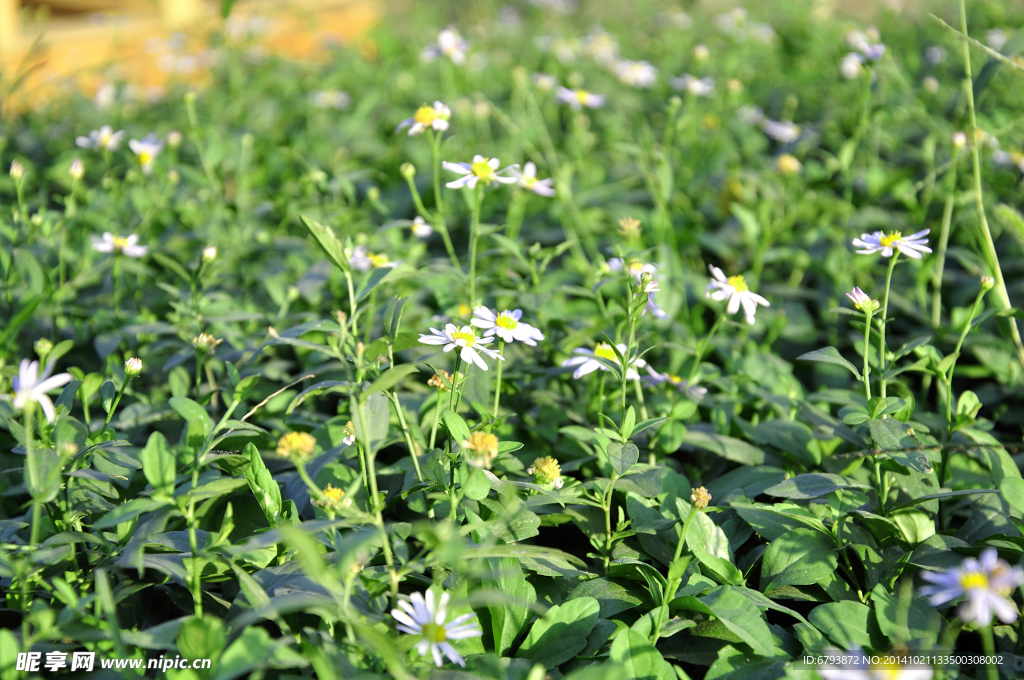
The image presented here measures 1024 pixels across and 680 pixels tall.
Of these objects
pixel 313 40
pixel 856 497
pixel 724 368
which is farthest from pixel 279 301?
pixel 313 40

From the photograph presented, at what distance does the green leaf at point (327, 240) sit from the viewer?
41.7 inches

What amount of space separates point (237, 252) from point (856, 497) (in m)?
1.56

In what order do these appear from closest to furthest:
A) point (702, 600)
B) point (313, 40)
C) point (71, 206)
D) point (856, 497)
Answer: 1. point (702, 600)
2. point (856, 497)
3. point (71, 206)
4. point (313, 40)

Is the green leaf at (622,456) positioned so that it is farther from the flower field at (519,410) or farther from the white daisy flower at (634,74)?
the white daisy flower at (634,74)

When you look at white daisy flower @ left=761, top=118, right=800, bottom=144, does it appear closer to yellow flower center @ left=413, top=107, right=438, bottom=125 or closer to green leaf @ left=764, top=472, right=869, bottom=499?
yellow flower center @ left=413, top=107, right=438, bottom=125

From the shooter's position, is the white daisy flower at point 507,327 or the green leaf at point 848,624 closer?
the green leaf at point 848,624

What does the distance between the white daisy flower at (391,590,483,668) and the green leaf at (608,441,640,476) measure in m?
0.32

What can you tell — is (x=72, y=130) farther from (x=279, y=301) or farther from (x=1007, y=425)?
(x=1007, y=425)

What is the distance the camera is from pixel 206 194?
2367 millimetres

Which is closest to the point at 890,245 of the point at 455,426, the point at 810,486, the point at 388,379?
the point at 810,486

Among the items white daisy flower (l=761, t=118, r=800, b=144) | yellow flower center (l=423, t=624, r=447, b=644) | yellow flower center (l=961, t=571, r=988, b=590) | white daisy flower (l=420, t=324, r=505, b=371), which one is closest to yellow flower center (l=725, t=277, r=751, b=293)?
white daisy flower (l=420, t=324, r=505, b=371)

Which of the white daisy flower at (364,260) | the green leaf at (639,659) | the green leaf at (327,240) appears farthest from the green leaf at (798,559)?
the white daisy flower at (364,260)

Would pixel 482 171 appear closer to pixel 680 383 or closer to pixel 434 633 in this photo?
pixel 680 383

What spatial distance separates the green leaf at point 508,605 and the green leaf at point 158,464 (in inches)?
17.9
